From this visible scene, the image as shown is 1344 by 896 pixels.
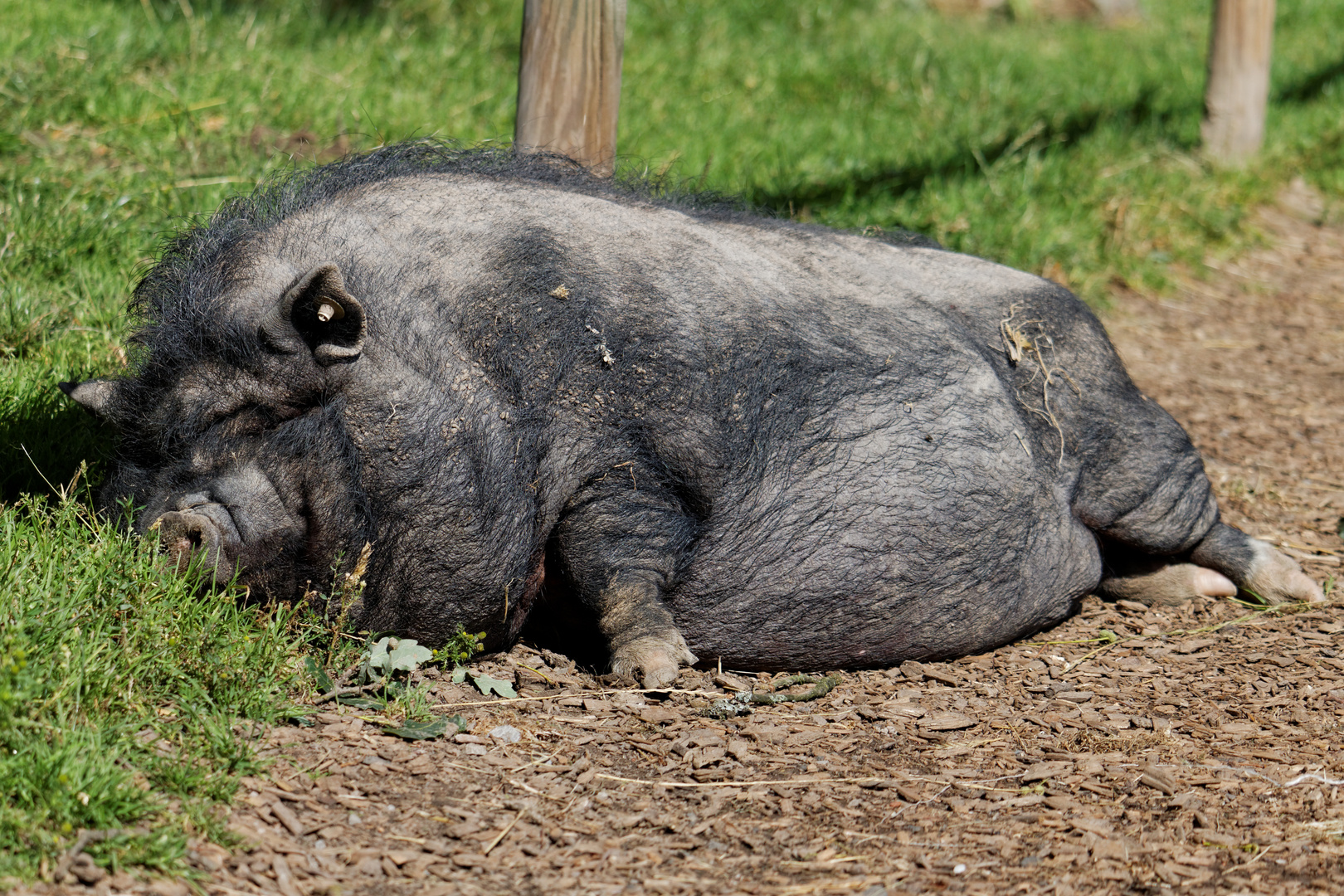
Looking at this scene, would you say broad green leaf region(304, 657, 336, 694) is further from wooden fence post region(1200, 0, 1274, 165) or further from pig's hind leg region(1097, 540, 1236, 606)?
wooden fence post region(1200, 0, 1274, 165)

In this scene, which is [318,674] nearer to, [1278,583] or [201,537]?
[201,537]

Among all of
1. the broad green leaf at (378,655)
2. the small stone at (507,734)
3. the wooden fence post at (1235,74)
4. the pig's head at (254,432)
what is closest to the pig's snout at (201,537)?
the pig's head at (254,432)

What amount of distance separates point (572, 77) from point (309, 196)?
1124mm

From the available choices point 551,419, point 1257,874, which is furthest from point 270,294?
point 1257,874

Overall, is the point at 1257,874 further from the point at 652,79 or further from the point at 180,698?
the point at 652,79

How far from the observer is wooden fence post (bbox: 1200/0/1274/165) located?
7.96 meters

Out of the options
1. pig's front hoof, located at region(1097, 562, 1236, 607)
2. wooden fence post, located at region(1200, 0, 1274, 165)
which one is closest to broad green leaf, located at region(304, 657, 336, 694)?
pig's front hoof, located at region(1097, 562, 1236, 607)

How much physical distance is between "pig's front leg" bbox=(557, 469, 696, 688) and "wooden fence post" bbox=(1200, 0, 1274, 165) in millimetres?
6396

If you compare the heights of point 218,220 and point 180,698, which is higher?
point 218,220

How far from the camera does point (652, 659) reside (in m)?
2.96

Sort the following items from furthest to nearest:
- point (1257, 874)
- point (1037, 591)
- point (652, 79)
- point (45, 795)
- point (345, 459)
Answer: point (652, 79), point (1037, 591), point (345, 459), point (1257, 874), point (45, 795)

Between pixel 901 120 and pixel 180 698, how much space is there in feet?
19.4

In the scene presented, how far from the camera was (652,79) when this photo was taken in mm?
7301

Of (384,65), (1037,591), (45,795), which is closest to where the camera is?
(45,795)
